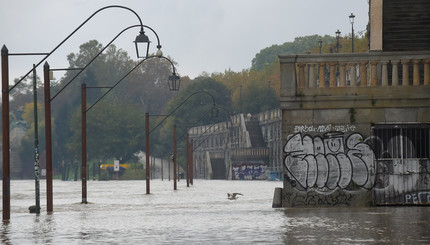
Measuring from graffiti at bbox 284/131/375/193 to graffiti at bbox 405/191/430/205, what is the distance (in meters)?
1.13

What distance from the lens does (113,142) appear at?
520 feet

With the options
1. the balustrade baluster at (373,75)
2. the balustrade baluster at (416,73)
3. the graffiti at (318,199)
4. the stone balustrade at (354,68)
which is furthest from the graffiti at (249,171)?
the balustrade baluster at (416,73)

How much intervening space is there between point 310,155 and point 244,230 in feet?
29.2

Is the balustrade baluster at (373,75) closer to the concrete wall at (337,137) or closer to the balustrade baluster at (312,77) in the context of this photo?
the concrete wall at (337,137)

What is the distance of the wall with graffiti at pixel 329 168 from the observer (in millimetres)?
27344

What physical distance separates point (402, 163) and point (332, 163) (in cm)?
203

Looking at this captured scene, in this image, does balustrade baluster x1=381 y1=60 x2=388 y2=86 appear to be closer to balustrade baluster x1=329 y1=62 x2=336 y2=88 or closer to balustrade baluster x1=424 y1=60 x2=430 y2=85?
balustrade baluster x1=424 y1=60 x2=430 y2=85

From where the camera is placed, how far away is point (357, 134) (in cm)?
2733

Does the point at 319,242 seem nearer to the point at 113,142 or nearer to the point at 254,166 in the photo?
the point at 254,166

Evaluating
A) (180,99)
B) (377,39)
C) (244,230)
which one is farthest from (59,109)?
(244,230)

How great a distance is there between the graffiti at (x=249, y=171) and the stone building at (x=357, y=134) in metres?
96.3

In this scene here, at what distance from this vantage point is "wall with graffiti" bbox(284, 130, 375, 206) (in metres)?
27.3

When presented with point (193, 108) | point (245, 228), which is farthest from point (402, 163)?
point (193, 108)

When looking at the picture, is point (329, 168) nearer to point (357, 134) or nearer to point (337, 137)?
point (337, 137)
